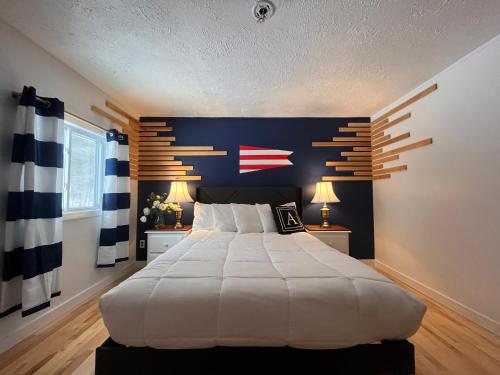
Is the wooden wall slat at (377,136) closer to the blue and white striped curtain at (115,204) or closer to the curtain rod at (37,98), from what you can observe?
the blue and white striped curtain at (115,204)

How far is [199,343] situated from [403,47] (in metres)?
2.57

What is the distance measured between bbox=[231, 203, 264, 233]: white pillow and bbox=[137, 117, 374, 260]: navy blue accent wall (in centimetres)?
69

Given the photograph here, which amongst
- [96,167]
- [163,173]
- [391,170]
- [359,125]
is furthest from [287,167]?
[96,167]

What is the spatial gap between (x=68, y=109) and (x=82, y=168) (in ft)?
2.16

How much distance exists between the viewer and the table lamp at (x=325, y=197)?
3283 mm

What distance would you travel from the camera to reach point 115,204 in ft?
8.98

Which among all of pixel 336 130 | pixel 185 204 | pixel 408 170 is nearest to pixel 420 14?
pixel 408 170

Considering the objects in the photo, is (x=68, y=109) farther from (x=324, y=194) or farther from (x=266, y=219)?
(x=324, y=194)

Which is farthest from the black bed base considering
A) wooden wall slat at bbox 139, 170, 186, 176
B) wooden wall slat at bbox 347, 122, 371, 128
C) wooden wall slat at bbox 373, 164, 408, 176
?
wooden wall slat at bbox 347, 122, 371, 128

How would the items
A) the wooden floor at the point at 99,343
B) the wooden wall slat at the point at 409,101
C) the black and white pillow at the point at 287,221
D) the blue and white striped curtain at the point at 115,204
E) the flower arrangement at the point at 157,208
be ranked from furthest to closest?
the flower arrangement at the point at 157,208 → the black and white pillow at the point at 287,221 → the blue and white striped curtain at the point at 115,204 → the wooden wall slat at the point at 409,101 → the wooden floor at the point at 99,343

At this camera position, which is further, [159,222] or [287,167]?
[287,167]

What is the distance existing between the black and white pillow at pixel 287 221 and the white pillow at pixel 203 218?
83 centimetres

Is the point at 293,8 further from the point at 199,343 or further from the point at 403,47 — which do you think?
the point at 199,343

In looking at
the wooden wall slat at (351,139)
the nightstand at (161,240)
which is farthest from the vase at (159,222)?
the wooden wall slat at (351,139)
